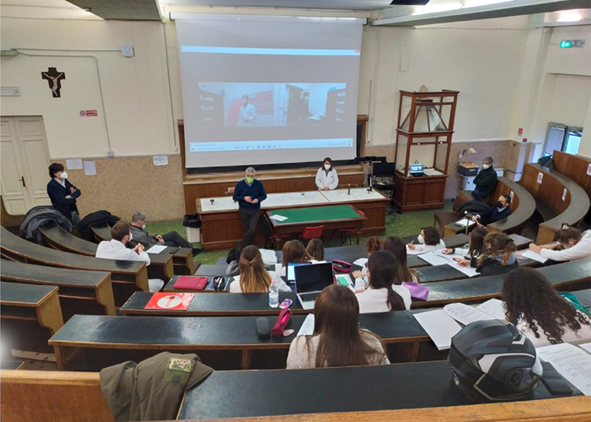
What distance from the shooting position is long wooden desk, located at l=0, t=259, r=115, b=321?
3398 mm

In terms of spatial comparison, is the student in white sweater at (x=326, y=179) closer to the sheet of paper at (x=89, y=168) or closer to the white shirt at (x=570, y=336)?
the sheet of paper at (x=89, y=168)

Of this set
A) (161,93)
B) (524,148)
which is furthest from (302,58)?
(524,148)

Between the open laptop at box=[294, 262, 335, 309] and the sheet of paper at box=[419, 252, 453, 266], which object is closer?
the open laptop at box=[294, 262, 335, 309]

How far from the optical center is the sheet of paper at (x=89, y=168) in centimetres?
732

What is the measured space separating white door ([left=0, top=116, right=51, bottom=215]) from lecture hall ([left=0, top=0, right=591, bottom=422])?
37mm

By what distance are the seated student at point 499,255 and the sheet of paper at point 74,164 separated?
22.7ft

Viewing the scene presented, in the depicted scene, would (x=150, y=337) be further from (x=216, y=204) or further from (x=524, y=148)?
(x=524, y=148)

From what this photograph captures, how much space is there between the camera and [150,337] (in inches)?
89.8

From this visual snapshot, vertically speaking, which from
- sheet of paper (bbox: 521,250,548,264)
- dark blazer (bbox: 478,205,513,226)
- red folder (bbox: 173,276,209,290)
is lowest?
dark blazer (bbox: 478,205,513,226)

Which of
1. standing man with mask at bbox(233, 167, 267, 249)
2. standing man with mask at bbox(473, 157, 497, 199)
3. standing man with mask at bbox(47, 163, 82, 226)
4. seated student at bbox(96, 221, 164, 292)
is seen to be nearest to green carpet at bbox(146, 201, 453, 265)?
standing man with mask at bbox(233, 167, 267, 249)

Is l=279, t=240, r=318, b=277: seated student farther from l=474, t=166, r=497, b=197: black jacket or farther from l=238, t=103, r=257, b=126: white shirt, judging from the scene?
l=474, t=166, r=497, b=197: black jacket

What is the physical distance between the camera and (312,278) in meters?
3.26

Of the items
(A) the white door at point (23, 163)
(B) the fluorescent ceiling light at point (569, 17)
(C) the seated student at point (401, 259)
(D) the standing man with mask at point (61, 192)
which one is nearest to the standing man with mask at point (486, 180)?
(B) the fluorescent ceiling light at point (569, 17)

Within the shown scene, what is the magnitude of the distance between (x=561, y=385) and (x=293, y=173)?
711 cm
